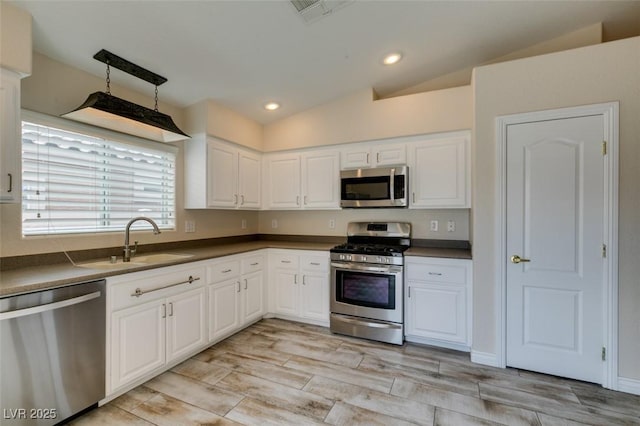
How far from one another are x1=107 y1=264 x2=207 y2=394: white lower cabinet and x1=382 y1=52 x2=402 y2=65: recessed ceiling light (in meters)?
2.66

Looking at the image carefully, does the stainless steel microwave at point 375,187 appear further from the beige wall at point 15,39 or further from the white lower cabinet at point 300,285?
the beige wall at point 15,39

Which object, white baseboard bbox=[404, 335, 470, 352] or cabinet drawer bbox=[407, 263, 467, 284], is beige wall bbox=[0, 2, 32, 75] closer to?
cabinet drawer bbox=[407, 263, 467, 284]

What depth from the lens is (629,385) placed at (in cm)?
207

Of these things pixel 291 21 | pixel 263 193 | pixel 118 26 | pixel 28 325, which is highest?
pixel 291 21

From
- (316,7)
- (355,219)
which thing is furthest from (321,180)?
(316,7)

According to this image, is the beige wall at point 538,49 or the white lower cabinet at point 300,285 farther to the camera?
the white lower cabinet at point 300,285

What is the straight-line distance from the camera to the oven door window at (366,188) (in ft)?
10.5

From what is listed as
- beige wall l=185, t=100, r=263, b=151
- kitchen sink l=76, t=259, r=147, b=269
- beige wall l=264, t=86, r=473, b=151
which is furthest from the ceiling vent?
kitchen sink l=76, t=259, r=147, b=269

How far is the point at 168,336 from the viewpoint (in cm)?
230

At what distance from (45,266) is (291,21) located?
2.58 metres

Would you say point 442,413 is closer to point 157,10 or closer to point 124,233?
point 124,233

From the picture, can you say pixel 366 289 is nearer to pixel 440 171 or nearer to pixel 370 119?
pixel 440 171

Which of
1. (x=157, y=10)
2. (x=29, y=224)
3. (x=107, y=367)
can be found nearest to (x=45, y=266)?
(x=29, y=224)

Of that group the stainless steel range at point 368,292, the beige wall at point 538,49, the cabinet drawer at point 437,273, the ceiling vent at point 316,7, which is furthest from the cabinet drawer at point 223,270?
the beige wall at point 538,49
